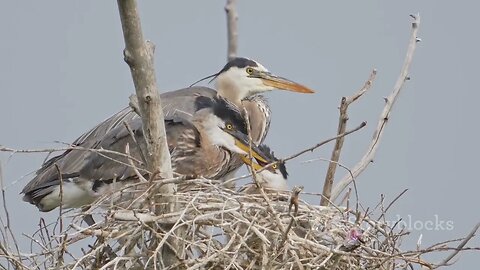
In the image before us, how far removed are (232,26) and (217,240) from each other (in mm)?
1654

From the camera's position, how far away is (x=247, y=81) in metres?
5.89

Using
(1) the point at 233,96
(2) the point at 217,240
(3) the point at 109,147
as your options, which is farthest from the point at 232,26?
(2) the point at 217,240

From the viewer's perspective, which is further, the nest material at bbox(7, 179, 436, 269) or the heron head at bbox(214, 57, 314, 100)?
the heron head at bbox(214, 57, 314, 100)

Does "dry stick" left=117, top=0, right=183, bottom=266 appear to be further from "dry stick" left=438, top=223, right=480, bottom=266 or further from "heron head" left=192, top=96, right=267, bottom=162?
"heron head" left=192, top=96, right=267, bottom=162

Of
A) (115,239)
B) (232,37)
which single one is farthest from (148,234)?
(232,37)

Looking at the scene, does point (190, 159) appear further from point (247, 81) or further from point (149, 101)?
point (149, 101)

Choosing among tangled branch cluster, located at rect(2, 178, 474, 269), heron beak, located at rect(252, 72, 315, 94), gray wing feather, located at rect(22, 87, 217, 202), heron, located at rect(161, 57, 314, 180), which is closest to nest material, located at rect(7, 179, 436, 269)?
tangled branch cluster, located at rect(2, 178, 474, 269)

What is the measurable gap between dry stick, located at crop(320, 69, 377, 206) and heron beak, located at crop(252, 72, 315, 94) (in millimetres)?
2053

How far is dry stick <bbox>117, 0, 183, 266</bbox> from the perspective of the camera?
2.92 meters

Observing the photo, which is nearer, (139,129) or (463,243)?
(463,243)

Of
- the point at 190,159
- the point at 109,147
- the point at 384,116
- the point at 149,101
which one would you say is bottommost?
the point at 190,159

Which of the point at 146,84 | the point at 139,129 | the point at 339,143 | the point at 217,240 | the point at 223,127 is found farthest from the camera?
the point at 223,127

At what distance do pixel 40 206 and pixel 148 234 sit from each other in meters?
1.89

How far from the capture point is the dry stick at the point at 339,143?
3.63 metres
